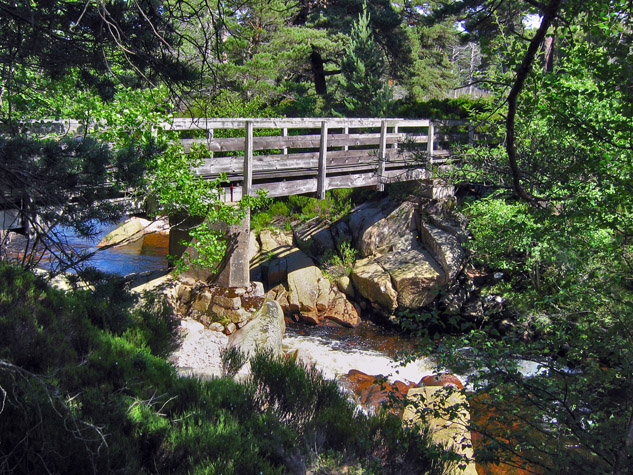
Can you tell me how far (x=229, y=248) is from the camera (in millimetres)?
8875

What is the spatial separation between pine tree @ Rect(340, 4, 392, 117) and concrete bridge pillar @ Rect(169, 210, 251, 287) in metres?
8.98

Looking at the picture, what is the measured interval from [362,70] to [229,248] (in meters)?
10.0

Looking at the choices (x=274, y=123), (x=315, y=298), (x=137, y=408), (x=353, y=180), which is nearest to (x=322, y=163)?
(x=353, y=180)

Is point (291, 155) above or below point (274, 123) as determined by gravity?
below

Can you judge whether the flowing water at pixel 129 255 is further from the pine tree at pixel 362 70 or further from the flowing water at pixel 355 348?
the pine tree at pixel 362 70

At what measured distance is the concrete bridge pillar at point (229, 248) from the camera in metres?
8.84

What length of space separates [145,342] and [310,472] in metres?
2.65

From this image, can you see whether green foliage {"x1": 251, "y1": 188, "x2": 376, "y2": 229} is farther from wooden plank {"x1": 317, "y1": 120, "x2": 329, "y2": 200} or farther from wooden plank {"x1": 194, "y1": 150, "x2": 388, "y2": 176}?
wooden plank {"x1": 317, "y1": 120, "x2": 329, "y2": 200}

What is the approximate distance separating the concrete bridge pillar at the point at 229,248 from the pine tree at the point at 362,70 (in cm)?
898

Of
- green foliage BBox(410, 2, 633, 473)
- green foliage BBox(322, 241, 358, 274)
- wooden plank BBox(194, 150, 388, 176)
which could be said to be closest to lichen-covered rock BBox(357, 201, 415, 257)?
green foliage BBox(322, 241, 358, 274)

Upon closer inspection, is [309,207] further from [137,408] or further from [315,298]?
[137,408]

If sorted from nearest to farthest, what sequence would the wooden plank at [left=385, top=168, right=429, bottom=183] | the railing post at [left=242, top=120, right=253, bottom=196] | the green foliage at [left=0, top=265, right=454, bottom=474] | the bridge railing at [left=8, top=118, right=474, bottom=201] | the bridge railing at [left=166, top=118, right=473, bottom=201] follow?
the green foliage at [left=0, top=265, right=454, bottom=474] → the bridge railing at [left=8, top=118, right=474, bottom=201] → the bridge railing at [left=166, top=118, right=473, bottom=201] → the railing post at [left=242, top=120, right=253, bottom=196] → the wooden plank at [left=385, top=168, right=429, bottom=183]

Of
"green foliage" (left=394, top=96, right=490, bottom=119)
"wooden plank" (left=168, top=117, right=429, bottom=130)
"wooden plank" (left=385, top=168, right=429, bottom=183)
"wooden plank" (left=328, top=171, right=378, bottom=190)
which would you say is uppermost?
"green foliage" (left=394, top=96, right=490, bottom=119)

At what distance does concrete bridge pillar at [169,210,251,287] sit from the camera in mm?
8836
